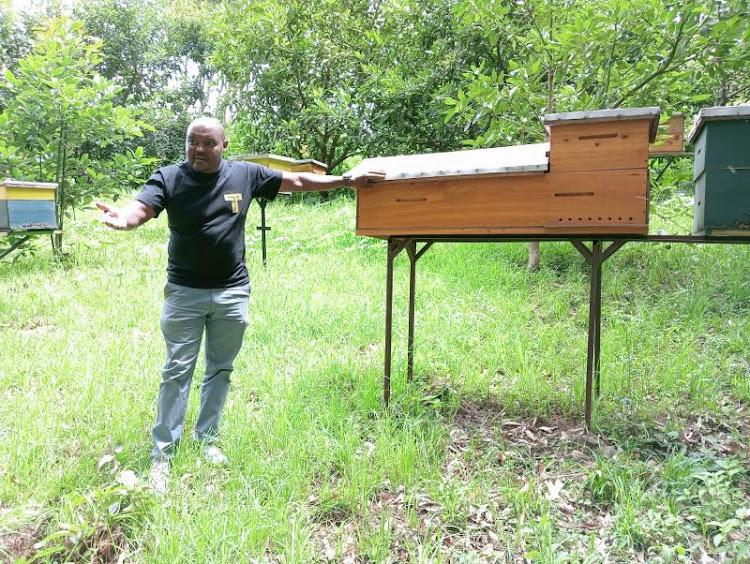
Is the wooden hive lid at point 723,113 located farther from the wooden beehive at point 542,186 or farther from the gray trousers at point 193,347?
the gray trousers at point 193,347

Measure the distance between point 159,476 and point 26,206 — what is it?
5.08 m

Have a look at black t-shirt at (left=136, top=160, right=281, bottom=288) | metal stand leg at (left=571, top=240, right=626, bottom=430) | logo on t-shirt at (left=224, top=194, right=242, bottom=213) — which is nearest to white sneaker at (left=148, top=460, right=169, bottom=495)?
black t-shirt at (left=136, top=160, right=281, bottom=288)

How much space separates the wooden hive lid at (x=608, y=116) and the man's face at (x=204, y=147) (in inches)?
74.4

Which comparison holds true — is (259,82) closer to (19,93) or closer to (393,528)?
(19,93)

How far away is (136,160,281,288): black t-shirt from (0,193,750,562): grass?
3.37ft

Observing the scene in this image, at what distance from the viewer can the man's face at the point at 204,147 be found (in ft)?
9.95

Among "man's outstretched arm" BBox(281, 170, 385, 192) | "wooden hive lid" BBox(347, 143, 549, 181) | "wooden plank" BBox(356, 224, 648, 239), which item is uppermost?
"wooden hive lid" BBox(347, 143, 549, 181)

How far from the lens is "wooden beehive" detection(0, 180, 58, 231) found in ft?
20.5

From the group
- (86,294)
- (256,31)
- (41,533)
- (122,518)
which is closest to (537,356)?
(122,518)

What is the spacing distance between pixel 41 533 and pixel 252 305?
3.51 meters

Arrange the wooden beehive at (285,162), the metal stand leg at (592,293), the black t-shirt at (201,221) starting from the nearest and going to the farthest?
the black t-shirt at (201,221) → the metal stand leg at (592,293) → the wooden beehive at (285,162)

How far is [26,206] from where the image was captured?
6.46m

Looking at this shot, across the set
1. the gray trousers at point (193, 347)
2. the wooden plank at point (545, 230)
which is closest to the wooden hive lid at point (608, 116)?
the wooden plank at point (545, 230)

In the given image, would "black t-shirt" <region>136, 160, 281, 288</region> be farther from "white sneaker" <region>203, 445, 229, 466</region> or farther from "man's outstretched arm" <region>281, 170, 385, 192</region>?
"white sneaker" <region>203, 445, 229, 466</region>
